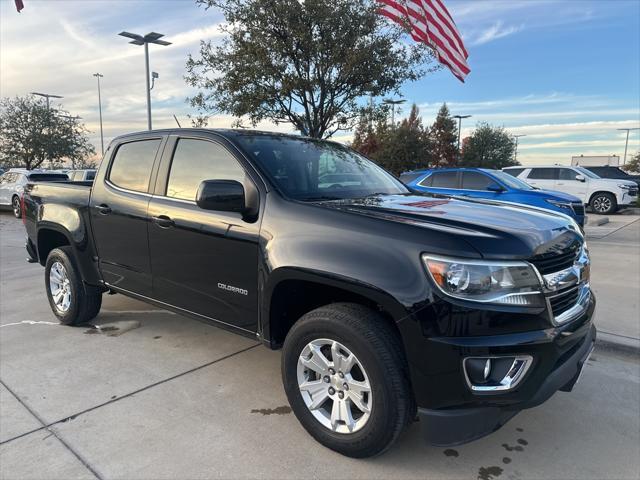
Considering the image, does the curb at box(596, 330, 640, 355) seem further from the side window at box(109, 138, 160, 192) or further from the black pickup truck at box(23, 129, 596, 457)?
the side window at box(109, 138, 160, 192)

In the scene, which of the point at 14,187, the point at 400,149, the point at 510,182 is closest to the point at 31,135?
the point at 14,187

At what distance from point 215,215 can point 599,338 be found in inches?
137

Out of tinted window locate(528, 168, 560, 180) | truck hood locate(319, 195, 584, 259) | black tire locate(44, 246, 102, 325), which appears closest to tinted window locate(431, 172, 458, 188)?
tinted window locate(528, 168, 560, 180)

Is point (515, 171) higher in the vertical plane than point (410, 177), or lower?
higher

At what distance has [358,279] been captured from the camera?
241 cm

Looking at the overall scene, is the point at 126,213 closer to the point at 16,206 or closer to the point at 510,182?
the point at 510,182

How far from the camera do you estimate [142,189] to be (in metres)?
3.85

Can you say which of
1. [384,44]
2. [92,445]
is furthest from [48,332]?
[384,44]

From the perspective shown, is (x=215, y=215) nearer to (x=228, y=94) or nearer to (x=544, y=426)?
(x=544, y=426)

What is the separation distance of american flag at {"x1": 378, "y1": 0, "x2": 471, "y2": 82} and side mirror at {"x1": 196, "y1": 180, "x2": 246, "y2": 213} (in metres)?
7.18

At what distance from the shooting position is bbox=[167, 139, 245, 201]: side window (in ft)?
10.7

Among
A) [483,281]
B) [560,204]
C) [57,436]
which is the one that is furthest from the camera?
[560,204]

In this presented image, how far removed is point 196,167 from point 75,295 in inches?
79.7

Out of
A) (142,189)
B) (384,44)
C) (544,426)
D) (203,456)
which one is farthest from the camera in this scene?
(384,44)
